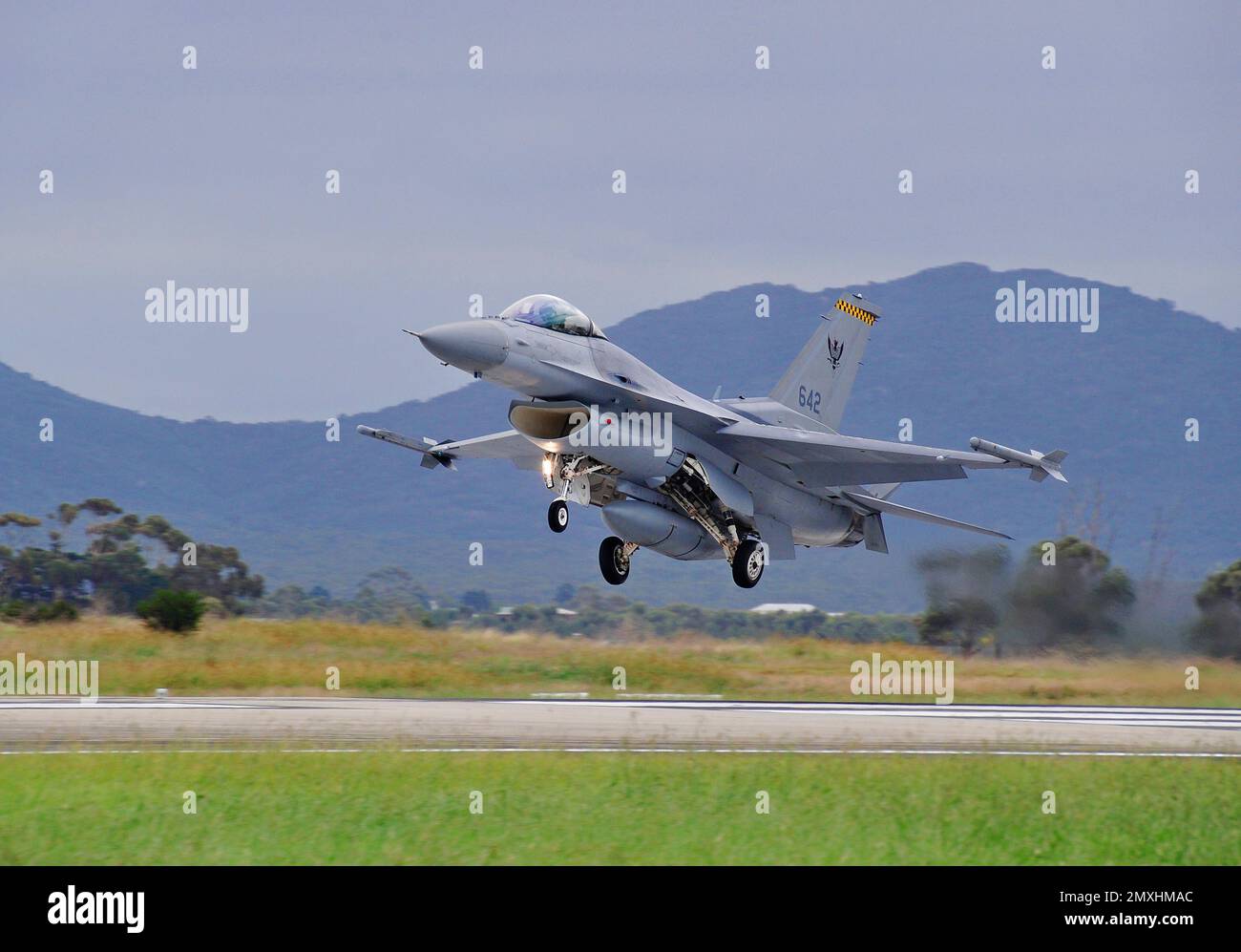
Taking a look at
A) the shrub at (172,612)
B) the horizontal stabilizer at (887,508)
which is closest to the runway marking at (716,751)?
the horizontal stabilizer at (887,508)

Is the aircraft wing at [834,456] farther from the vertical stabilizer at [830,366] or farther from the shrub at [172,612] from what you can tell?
the shrub at [172,612]

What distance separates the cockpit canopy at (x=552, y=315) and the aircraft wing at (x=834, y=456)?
362cm

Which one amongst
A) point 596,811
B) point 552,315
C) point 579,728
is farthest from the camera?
point 552,315

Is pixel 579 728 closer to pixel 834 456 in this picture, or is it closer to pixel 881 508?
pixel 834 456

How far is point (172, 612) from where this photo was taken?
36000 millimetres

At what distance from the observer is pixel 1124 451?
17062cm

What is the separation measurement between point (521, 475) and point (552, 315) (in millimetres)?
130542

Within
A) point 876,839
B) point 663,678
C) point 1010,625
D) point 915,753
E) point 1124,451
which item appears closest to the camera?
point 876,839

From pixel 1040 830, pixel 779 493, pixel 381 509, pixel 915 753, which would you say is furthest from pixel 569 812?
pixel 381 509

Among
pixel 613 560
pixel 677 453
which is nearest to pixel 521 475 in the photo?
pixel 613 560

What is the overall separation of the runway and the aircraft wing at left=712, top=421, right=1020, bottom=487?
420cm

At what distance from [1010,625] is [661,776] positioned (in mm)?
19123

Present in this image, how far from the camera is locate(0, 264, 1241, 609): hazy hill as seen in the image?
445 ft
